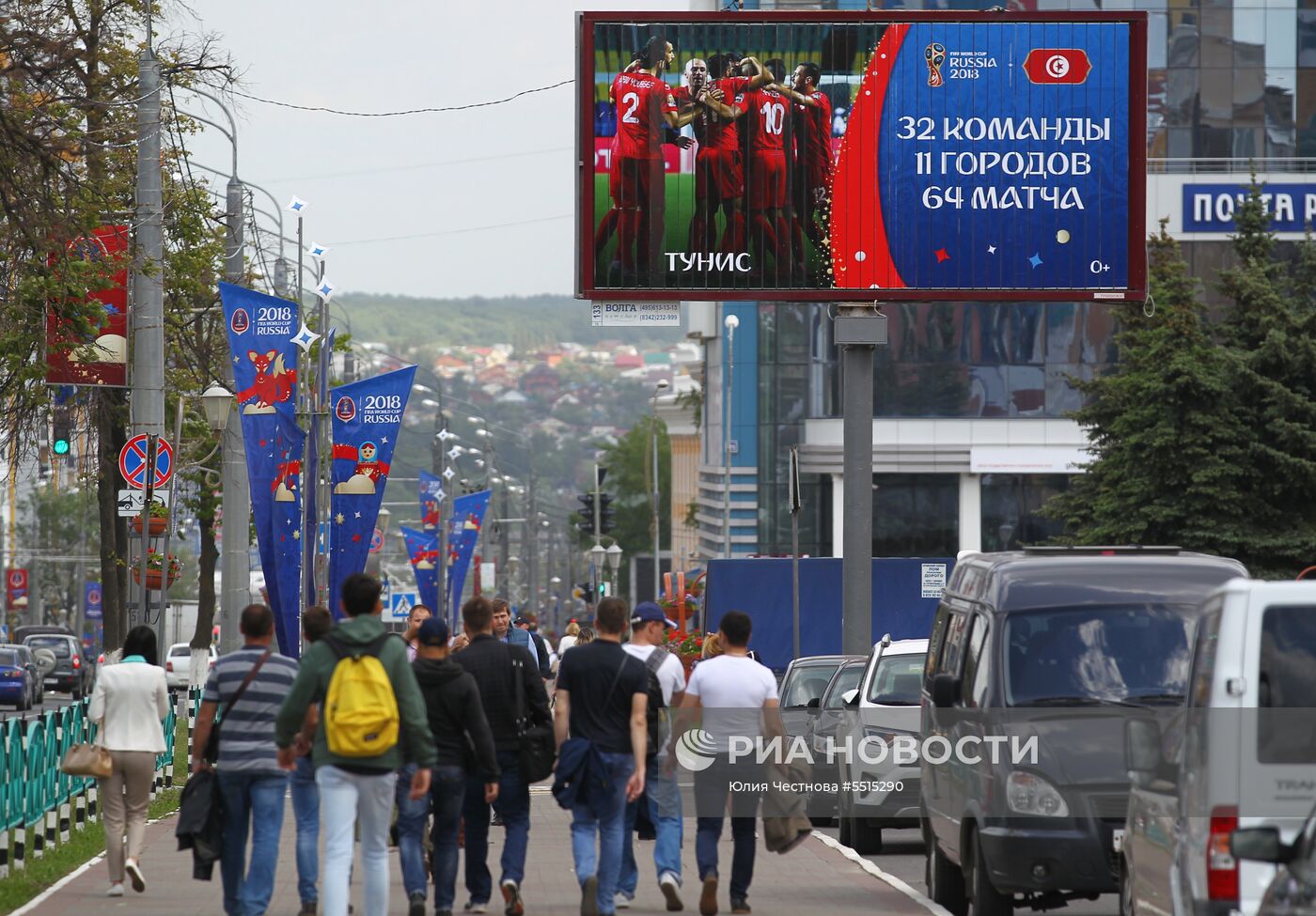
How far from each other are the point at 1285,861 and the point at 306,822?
6.37m

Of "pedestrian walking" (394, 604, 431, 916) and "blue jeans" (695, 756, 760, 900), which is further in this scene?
"blue jeans" (695, 756, 760, 900)

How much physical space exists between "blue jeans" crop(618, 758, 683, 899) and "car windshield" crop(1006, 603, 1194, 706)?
2.41m

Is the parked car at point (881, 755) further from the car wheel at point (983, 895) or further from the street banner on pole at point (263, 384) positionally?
the street banner on pole at point (263, 384)

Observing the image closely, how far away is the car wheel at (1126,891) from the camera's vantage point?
33.5 ft

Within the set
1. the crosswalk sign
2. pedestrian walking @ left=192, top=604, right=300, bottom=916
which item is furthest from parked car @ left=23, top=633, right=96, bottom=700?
pedestrian walking @ left=192, top=604, right=300, bottom=916

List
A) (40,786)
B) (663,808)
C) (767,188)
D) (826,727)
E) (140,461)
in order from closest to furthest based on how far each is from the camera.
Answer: (663,808) → (40,786) → (826,727) → (140,461) → (767,188)

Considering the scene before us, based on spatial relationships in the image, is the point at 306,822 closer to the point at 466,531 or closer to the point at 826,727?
the point at 826,727

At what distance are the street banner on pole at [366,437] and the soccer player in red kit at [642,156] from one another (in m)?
9.10

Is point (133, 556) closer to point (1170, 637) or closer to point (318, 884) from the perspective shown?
point (318, 884)

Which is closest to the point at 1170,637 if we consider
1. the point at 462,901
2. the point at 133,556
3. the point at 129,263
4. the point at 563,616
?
the point at 462,901

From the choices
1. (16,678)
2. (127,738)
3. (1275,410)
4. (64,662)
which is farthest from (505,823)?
(64,662)

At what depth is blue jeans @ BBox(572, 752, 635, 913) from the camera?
12.3m

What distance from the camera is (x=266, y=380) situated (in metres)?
26.7

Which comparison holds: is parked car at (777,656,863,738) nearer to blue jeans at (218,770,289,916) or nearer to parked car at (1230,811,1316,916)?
blue jeans at (218,770,289,916)
